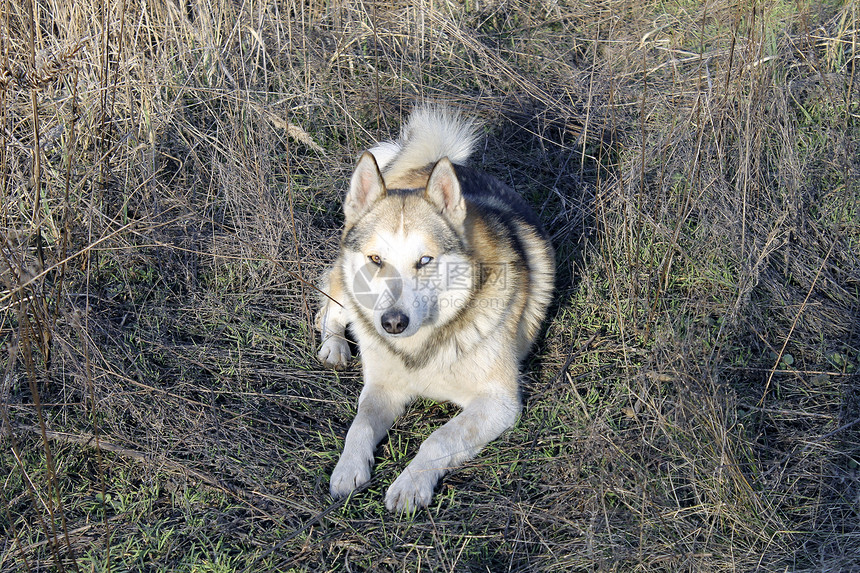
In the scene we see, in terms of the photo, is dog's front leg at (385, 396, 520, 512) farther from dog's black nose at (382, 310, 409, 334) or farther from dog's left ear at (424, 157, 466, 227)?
dog's left ear at (424, 157, 466, 227)

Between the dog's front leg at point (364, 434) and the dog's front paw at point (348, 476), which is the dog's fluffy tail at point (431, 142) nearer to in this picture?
the dog's front leg at point (364, 434)

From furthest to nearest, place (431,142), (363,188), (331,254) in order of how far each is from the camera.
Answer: (331,254), (431,142), (363,188)

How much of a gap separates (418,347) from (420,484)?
0.64m

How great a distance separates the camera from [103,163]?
12.4 feet

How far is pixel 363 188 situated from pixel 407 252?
1.49ft

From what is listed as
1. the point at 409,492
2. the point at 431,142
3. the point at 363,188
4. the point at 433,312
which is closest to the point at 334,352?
the point at 433,312

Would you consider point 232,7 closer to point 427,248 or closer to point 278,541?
point 427,248

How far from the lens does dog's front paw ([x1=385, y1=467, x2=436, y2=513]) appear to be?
267 centimetres

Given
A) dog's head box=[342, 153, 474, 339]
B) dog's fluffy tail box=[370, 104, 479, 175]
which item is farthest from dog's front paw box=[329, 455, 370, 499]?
dog's fluffy tail box=[370, 104, 479, 175]

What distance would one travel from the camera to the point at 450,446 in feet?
9.30

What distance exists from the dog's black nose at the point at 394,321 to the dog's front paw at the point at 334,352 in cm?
88

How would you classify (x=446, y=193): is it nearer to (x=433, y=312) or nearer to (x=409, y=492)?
(x=433, y=312)

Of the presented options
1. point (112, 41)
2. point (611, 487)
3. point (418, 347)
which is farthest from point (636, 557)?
point (112, 41)

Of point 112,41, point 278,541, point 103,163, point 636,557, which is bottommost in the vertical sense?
point 278,541
